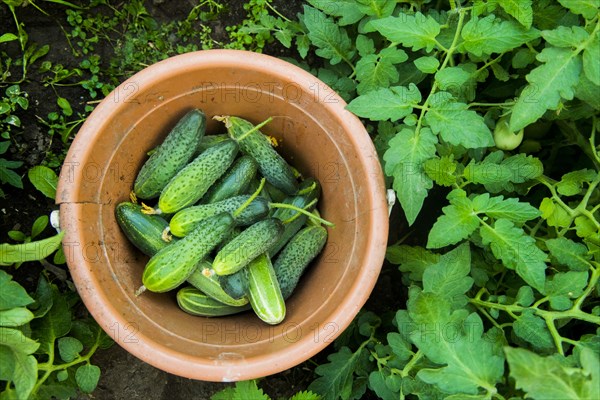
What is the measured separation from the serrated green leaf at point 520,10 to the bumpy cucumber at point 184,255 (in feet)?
3.95

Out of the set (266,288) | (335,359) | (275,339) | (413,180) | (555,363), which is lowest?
(335,359)

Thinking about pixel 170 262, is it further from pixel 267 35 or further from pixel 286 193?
pixel 267 35

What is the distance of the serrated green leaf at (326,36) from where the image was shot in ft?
8.13

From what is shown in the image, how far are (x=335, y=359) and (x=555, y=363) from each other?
1.05m

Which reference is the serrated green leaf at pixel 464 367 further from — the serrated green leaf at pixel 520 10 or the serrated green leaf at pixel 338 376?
the serrated green leaf at pixel 520 10

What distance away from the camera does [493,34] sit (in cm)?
215

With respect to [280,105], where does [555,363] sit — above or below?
below

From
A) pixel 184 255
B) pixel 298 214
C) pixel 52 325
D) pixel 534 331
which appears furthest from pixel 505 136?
pixel 52 325

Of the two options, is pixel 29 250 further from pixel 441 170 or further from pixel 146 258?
pixel 441 170

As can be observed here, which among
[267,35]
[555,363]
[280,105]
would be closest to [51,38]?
[267,35]

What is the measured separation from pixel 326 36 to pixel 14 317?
1549mm

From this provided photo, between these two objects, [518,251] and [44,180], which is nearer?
[518,251]

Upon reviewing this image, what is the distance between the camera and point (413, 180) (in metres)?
2.10

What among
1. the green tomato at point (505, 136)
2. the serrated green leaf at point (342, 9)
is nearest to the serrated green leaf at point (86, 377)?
the serrated green leaf at point (342, 9)
